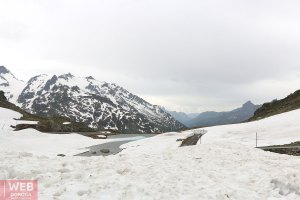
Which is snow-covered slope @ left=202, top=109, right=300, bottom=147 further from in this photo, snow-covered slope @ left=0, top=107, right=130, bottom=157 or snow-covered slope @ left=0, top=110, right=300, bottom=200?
snow-covered slope @ left=0, top=107, right=130, bottom=157

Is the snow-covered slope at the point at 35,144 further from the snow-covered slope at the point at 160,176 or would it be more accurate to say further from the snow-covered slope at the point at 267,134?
the snow-covered slope at the point at 160,176

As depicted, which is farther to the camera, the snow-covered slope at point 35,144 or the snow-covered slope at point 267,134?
the snow-covered slope at point 35,144

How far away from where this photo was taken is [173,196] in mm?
14555

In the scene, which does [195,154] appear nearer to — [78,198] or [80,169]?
[80,169]

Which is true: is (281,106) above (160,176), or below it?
above

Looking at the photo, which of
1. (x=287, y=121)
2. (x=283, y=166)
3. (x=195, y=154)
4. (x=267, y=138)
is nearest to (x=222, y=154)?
(x=195, y=154)

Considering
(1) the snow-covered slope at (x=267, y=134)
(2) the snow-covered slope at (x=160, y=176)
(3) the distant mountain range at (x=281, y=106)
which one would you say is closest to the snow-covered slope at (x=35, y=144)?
(1) the snow-covered slope at (x=267, y=134)

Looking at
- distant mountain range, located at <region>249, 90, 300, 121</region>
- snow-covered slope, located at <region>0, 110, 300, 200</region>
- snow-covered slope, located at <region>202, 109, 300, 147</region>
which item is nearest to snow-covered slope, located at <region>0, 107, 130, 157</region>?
snow-covered slope, located at <region>202, 109, 300, 147</region>

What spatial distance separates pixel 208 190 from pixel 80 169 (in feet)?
23.1

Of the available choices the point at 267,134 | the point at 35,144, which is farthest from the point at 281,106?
the point at 35,144

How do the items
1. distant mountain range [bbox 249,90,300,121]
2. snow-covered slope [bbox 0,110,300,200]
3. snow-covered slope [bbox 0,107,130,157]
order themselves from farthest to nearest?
distant mountain range [bbox 249,90,300,121] → snow-covered slope [bbox 0,107,130,157] → snow-covered slope [bbox 0,110,300,200]

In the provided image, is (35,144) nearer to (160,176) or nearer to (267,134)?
(267,134)

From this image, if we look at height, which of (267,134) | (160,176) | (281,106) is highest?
(281,106)


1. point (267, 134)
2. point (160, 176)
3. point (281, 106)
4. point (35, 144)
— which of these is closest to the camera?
point (160, 176)
